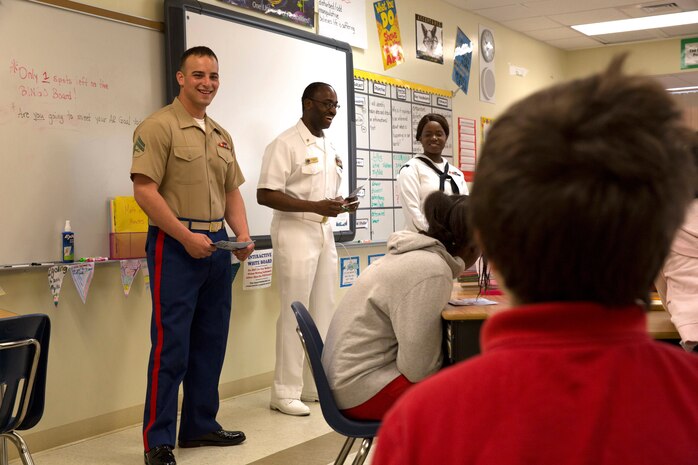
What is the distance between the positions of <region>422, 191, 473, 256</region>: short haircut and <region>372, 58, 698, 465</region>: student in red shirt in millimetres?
1634

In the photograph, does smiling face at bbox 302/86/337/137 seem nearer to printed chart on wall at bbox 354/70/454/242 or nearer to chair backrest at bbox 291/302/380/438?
printed chart on wall at bbox 354/70/454/242

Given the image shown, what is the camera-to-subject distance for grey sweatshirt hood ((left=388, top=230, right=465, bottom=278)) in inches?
89.5

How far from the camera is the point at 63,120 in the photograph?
354 centimetres

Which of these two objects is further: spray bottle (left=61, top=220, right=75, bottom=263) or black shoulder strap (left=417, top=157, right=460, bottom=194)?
black shoulder strap (left=417, top=157, right=460, bottom=194)

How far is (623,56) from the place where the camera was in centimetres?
70

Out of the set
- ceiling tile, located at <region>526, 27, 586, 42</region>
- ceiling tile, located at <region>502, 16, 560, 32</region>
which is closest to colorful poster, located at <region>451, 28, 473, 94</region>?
ceiling tile, located at <region>502, 16, 560, 32</region>

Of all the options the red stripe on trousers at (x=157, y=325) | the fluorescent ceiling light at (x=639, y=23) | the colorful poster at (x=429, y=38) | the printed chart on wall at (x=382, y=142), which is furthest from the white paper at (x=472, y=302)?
the fluorescent ceiling light at (x=639, y=23)

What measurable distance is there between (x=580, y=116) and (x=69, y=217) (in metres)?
3.24

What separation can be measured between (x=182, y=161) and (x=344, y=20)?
229cm

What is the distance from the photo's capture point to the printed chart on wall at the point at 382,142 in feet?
18.1

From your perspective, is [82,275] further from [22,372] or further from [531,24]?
[531,24]

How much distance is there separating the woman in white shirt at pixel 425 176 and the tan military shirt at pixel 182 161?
1418mm

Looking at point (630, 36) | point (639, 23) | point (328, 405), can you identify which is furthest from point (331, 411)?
point (630, 36)

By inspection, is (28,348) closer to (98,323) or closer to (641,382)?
(98,323)
